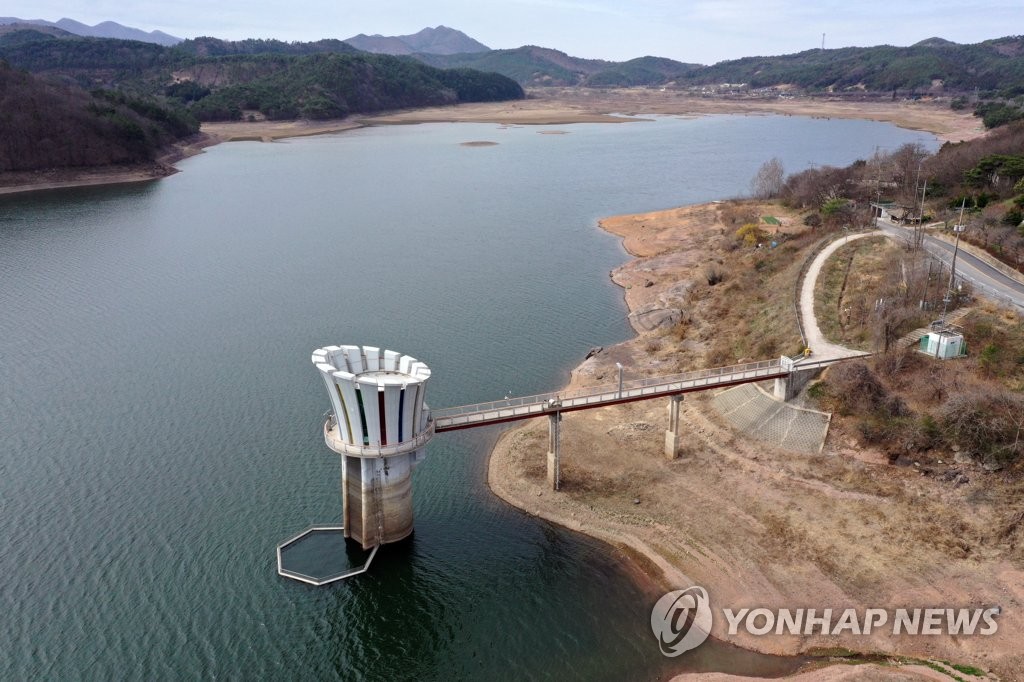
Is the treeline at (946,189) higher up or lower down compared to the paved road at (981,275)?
higher up

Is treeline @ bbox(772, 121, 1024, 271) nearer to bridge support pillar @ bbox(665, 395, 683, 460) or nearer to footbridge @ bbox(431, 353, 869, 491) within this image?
footbridge @ bbox(431, 353, 869, 491)

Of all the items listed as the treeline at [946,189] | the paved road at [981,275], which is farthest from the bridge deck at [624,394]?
the treeline at [946,189]

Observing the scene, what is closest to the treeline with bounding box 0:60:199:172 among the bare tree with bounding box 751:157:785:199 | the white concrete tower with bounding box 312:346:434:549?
the bare tree with bounding box 751:157:785:199

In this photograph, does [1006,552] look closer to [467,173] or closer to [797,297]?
[797,297]

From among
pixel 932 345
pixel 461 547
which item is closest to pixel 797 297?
A: pixel 932 345

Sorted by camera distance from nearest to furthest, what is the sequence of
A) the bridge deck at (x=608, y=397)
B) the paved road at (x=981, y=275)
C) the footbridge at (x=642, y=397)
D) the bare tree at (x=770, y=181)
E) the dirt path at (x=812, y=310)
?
the bridge deck at (x=608, y=397)
the footbridge at (x=642, y=397)
the dirt path at (x=812, y=310)
the paved road at (x=981, y=275)
the bare tree at (x=770, y=181)

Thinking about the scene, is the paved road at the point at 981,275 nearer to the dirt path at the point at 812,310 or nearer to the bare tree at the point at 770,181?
the dirt path at the point at 812,310

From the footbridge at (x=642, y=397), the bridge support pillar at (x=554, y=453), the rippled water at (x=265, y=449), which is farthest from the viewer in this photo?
the bridge support pillar at (x=554, y=453)

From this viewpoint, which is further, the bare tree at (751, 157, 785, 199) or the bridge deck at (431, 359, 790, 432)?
the bare tree at (751, 157, 785, 199)
